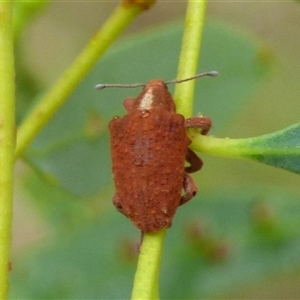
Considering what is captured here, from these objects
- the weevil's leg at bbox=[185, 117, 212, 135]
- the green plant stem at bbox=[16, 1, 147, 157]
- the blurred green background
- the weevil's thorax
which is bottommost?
the blurred green background

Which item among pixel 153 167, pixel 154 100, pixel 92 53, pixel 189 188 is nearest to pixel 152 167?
pixel 153 167

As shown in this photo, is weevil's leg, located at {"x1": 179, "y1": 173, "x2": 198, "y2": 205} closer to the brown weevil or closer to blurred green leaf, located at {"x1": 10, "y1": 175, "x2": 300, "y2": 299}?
the brown weevil

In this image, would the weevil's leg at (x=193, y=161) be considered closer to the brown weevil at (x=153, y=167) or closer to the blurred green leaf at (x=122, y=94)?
the brown weevil at (x=153, y=167)

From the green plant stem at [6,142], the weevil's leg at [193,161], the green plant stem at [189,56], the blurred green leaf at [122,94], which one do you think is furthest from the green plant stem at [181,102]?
the blurred green leaf at [122,94]

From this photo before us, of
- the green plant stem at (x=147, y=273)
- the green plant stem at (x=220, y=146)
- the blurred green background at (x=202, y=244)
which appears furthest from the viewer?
the blurred green background at (x=202, y=244)

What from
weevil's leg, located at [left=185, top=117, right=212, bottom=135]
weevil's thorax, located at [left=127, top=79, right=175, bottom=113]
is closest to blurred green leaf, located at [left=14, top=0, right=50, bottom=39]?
weevil's thorax, located at [left=127, top=79, right=175, bottom=113]

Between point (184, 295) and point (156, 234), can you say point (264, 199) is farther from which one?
point (156, 234)
